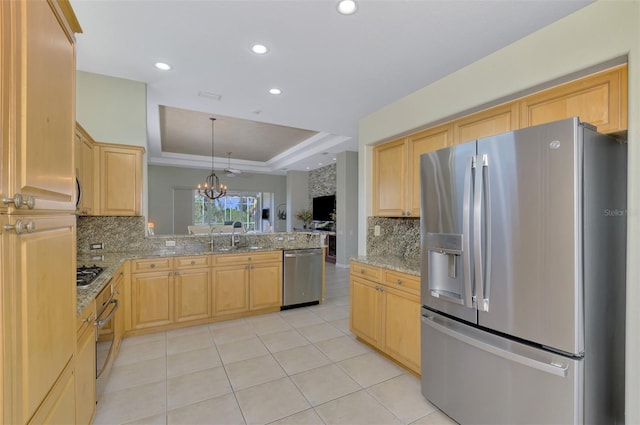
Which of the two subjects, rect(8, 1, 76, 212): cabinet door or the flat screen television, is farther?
the flat screen television

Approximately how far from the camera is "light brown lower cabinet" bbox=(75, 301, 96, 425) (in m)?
1.44

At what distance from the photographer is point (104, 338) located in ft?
7.76

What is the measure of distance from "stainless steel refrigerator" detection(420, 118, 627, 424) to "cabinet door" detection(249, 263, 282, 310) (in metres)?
2.56

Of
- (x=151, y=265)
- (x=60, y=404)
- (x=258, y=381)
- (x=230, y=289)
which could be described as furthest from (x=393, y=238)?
(x=60, y=404)

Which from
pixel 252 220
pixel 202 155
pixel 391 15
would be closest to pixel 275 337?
pixel 391 15

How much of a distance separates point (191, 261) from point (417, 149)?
2857 mm

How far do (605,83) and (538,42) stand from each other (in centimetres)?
51

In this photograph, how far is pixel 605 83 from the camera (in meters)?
1.71

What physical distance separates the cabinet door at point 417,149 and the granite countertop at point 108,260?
79.3 inches

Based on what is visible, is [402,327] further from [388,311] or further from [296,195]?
[296,195]

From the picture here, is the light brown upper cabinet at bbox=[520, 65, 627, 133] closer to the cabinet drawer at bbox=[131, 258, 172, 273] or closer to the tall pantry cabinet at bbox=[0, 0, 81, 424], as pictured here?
the tall pantry cabinet at bbox=[0, 0, 81, 424]

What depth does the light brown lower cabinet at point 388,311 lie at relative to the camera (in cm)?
241

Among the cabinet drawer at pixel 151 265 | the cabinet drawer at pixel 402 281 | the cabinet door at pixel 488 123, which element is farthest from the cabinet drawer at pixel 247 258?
the cabinet door at pixel 488 123

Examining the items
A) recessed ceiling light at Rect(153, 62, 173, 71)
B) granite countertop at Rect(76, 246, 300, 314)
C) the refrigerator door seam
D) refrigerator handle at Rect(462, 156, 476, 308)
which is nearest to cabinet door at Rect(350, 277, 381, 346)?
the refrigerator door seam
